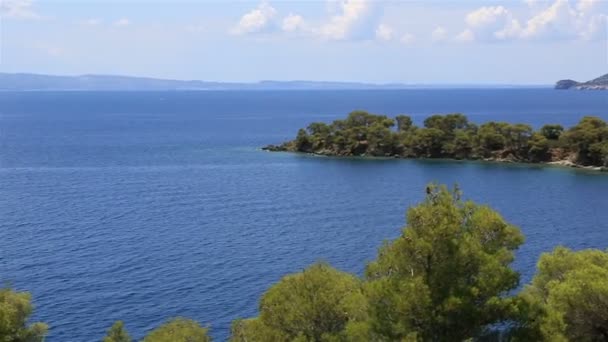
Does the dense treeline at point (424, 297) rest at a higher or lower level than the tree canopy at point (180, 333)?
higher

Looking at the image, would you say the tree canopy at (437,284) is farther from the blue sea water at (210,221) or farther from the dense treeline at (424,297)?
the blue sea water at (210,221)

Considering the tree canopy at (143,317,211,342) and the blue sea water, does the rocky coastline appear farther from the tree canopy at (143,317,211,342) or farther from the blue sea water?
the tree canopy at (143,317,211,342)

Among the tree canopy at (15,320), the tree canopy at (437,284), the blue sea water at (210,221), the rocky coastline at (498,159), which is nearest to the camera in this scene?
the tree canopy at (437,284)

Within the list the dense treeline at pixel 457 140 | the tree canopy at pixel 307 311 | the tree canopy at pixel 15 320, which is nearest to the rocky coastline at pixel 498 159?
the dense treeline at pixel 457 140

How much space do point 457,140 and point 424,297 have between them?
114m

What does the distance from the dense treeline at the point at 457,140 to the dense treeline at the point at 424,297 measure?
100m

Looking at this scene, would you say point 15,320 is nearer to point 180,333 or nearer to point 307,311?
point 180,333

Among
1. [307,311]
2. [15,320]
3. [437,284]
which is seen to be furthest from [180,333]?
[437,284]

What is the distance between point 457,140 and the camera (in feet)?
436

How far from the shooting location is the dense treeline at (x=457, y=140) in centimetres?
12175

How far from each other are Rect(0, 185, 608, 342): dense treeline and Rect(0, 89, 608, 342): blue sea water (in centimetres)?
1857

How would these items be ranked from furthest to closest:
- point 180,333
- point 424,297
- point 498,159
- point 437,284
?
1. point 498,159
2. point 180,333
3. point 437,284
4. point 424,297

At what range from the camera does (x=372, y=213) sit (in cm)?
8200

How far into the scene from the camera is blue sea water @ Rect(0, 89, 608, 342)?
2041 inches
